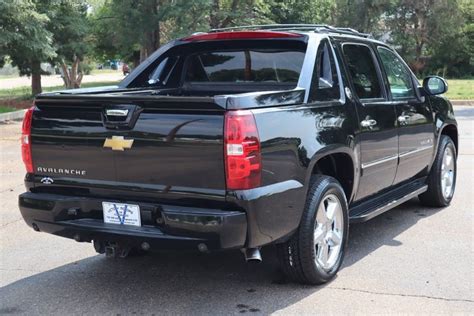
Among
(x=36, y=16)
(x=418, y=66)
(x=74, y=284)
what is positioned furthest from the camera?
(x=418, y=66)

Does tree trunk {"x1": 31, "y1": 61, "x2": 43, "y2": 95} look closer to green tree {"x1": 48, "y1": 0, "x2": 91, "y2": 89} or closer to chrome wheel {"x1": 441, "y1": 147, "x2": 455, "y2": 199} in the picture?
green tree {"x1": 48, "y1": 0, "x2": 91, "y2": 89}

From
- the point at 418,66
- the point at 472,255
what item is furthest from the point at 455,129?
the point at 418,66

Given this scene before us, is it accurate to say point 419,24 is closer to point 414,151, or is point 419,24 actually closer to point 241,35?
point 414,151

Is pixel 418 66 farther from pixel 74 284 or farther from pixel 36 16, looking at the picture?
pixel 74 284

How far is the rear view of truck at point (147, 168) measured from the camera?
3619 millimetres

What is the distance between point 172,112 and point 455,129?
4.39 metres

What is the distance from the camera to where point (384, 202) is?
537 cm

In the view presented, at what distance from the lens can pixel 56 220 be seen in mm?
4121

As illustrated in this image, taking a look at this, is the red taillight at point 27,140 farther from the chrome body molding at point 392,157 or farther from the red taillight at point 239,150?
the chrome body molding at point 392,157

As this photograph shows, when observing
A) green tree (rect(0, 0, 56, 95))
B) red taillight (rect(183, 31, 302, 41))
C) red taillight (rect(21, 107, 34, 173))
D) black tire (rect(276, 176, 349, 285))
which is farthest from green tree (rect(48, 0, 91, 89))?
black tire (rect(276, 176, 349, 285))

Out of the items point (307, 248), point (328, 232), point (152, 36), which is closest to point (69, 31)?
point (152, 36)

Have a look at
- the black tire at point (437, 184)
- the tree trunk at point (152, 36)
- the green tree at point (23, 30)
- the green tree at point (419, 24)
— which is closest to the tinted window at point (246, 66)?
the black tire at point (437, 184)

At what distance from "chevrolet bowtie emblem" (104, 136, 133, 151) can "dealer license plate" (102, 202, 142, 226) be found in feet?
1.24

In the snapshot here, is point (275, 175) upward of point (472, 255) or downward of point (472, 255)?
upward
